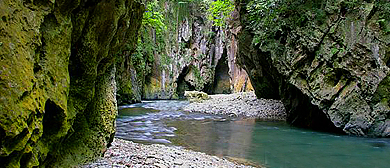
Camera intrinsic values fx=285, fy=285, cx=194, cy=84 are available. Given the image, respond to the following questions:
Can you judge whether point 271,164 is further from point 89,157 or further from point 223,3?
point 223,3

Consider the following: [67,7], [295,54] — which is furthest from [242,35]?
[67,7]

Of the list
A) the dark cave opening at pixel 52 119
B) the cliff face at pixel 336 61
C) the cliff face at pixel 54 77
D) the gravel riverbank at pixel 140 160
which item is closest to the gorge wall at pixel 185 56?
the cliff face at pixel 336 61

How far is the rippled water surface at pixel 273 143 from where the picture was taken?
21.6ft

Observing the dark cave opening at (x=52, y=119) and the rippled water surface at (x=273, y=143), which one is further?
the rippled water surface at (x=273, y=143)

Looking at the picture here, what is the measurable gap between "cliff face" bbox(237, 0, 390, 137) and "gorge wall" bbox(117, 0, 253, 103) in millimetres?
14336

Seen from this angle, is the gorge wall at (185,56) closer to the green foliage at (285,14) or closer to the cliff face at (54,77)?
the green foliage at (285,14)

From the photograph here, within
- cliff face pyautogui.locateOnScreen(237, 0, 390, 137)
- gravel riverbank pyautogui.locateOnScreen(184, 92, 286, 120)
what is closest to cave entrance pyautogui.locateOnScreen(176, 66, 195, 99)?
gravel riverbank pyautogui.locateOnScreen(184, 92, 286, 120)

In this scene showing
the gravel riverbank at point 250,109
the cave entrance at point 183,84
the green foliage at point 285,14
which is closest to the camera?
the green foliage at point 285,14

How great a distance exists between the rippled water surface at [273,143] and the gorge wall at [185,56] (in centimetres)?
1413

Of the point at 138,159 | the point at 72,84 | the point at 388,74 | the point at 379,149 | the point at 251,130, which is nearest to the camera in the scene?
the point at 72,84

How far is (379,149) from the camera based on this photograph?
25.0 ft

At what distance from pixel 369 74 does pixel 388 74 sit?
570 millimetres

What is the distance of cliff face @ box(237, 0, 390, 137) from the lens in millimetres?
9273

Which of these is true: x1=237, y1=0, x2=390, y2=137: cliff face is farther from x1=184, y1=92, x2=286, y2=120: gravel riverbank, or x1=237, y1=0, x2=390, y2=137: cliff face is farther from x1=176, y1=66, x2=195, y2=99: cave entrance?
x1=176, y1=66, x2=195, y2=99: cave entrance
